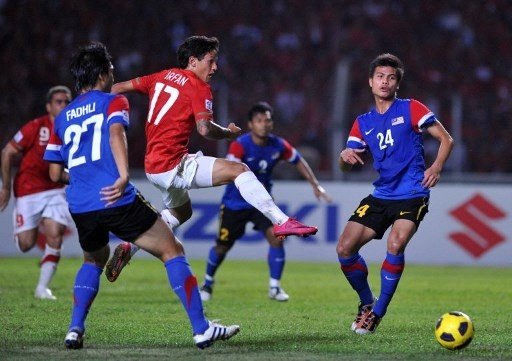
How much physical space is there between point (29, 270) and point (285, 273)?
12.0 ft

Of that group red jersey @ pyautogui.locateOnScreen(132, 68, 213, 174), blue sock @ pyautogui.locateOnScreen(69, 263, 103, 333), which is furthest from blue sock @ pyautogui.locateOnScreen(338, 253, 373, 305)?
blue sock @ pyautogui.locateOnScreen(69, 263, 103, 333)

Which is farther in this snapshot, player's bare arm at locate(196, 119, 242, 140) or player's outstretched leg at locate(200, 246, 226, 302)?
player's outstretched leg at locate(200, 246, 226, 302)

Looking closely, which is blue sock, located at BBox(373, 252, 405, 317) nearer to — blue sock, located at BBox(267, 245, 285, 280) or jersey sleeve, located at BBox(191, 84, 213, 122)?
jersey sleeve, located at BBox(191, 84, 213, 122)

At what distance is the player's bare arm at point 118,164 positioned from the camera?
6.20 metres

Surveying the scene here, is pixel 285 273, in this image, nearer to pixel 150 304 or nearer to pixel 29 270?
pixel 29 270

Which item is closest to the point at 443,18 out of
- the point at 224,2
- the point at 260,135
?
the point at 224,2

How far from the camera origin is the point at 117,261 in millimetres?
7363

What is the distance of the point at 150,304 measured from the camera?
994 centimetres

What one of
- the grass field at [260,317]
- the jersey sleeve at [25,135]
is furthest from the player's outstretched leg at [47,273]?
the jersey sleeve at [25,135]

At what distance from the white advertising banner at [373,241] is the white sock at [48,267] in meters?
5.42

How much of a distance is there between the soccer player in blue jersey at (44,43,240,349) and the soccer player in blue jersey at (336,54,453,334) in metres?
1.58

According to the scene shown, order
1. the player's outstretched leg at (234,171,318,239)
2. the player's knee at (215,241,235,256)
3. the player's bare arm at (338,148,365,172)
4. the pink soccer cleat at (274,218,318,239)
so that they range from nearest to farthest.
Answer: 1. the pink soccer cleat at (274,218,318,239)
2. the player's outstretched leg at (234,171,318,239)
3. the player's bare arm at (338,148,365,172)
4. the player's knee at (215,241,235,256)

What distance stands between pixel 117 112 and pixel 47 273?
4.75 m

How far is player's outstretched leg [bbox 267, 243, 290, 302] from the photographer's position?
10727 millimetres
